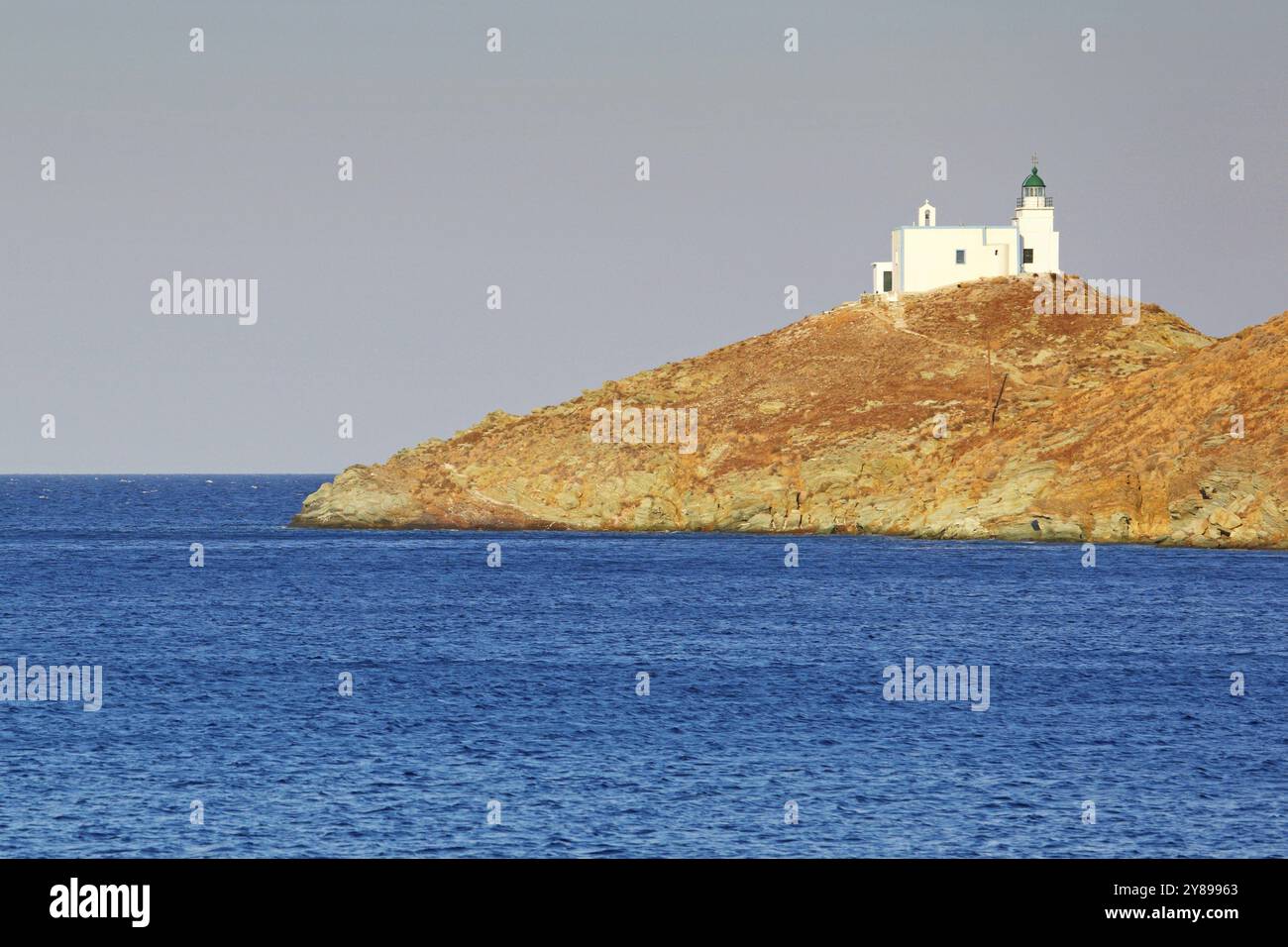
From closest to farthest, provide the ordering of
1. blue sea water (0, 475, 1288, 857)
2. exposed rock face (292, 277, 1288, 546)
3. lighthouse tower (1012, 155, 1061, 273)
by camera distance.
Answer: blue sea water (0, 475, 1288, 857) < exposed rock face (292, 277, 1288, 546) < lighthouse tower (1012, 155, 1061, 273)

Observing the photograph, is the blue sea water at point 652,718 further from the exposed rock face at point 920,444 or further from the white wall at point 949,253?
the white wall at point 949,253

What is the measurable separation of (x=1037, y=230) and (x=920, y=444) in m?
37.0

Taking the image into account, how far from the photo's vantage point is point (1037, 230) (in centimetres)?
16438

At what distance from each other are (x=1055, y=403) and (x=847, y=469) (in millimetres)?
21500

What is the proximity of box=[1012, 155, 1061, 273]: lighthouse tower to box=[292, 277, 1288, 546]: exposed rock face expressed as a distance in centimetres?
319

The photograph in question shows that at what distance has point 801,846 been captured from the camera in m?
28.9

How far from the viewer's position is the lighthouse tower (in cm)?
16350

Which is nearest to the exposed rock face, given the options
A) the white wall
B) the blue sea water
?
the white wall

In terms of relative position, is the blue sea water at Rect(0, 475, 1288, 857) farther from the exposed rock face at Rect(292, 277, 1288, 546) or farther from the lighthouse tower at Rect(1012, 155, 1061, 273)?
the lighthouse tower at Rect(1012, 155, 1061, 273)

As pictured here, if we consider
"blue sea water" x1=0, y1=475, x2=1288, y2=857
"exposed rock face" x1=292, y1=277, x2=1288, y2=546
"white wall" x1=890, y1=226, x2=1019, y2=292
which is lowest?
"blue sea water" x1=0, y1=475, x2=1288, y2=857

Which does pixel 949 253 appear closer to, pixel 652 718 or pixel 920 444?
pixel 920 444

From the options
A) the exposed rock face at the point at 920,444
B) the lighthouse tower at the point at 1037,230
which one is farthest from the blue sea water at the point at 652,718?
the lighthouse tower at the point at 1037,230
